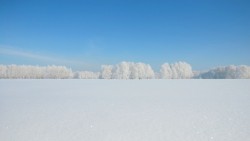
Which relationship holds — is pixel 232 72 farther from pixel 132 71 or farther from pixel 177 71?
pixel 132 71

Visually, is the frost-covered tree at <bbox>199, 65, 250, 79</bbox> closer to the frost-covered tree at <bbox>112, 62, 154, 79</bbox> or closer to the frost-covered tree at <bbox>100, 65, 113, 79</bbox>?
the frost-covered tree at <bbox>112, 62, 154, 79</bbox>

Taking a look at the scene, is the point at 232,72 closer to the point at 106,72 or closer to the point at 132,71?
the point at 132,71

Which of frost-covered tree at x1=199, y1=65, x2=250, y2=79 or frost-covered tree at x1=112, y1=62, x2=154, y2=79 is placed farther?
frost-covered tree at x1=112, y1=62, x2=154, y2=79

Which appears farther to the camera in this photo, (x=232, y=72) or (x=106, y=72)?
(x=106, y=72)

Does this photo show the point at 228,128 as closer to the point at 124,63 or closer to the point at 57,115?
the point at 57,115

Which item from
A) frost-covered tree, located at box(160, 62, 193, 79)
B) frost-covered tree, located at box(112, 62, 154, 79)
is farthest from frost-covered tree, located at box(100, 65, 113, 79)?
frost-covered tree, located at box(160, 62, 193, 79)

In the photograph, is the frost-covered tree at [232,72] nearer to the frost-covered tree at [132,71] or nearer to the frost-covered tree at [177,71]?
the frost-covered tree at [177,71]

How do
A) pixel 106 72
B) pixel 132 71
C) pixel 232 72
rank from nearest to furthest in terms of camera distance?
pixel 232 72 < pixel 106 72 < pixel 132 71

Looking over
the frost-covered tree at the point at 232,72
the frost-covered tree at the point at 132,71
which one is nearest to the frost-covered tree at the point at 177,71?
the frost-covered tree at the point at 132,71

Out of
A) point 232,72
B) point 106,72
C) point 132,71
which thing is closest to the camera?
point 232,72

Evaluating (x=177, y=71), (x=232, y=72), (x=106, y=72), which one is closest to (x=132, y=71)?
(x=106, y=72)

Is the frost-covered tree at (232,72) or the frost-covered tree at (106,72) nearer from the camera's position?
the frost-covered tree at (232,72)

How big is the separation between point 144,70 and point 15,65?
149 feet

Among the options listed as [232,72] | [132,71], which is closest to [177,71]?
[132,71]
